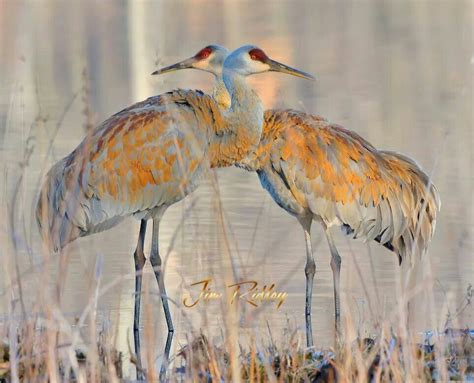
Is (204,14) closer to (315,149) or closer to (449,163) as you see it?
(449,163)

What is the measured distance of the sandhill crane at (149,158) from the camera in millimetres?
7578

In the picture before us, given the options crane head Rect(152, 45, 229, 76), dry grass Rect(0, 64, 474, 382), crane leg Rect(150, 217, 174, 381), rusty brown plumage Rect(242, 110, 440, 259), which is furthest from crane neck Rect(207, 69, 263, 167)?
dry grass Rect(0, 64, 474, 382)

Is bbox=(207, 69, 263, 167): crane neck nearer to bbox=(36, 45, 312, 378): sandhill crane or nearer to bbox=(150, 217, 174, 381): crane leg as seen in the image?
bbox=(36, 45, 312, 378): sandhill crane

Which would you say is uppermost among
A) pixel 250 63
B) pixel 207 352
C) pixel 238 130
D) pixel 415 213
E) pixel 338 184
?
pixel 250 63

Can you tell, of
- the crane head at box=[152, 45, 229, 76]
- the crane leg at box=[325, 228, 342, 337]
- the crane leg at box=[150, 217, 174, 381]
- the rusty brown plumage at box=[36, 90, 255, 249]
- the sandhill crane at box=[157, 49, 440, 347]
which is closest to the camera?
the crane leg at box=[150, 217, 174, 381]

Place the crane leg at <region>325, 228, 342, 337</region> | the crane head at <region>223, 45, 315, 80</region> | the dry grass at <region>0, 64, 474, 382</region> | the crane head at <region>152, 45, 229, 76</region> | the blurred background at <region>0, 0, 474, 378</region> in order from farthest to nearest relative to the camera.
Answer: the crane head at <region>152, 45, 229, 76</region> < the crane head at <region>223, 45, 315, 80</region> < the crane leg at <region>325, 228, 342, 337</region> < the blurred background at <region>0, 0, 474, 378</region> < the dry grass at <region>0, 64, 474, 382</region>

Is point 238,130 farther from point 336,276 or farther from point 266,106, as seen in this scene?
point 266,106

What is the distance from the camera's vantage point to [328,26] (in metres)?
32.5

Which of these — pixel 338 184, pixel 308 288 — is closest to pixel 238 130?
pixel 338 184

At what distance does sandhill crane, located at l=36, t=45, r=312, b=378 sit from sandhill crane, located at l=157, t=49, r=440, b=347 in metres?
0.16

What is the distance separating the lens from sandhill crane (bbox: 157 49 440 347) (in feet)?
26.2

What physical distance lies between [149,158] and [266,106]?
8.05 m

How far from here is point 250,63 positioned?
324 inches

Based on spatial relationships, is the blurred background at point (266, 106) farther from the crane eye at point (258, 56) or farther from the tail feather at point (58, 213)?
the crane eye at point (258, 56)
